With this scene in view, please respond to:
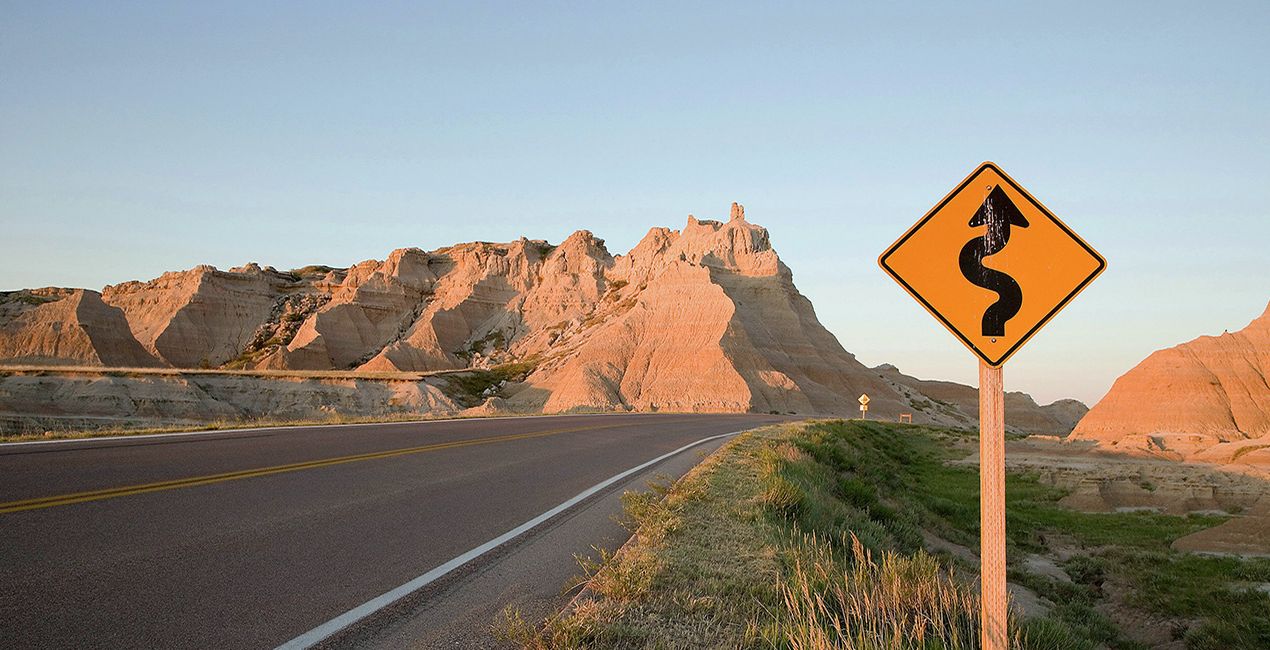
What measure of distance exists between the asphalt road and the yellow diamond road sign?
3.29m

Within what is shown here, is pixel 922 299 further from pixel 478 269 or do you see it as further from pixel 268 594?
pixel 478 269

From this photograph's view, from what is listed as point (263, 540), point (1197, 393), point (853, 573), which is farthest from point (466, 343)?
point (853, 573)

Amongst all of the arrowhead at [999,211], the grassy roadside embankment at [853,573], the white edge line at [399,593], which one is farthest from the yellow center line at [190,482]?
the arrowhead at [999,211]

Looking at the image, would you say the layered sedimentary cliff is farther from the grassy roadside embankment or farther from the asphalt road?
the asphalt road

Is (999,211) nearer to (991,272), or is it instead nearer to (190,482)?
(991,272)

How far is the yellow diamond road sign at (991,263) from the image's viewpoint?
425 cm

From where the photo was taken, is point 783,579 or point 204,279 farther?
point 204,279

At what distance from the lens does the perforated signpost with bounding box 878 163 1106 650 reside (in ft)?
13.4

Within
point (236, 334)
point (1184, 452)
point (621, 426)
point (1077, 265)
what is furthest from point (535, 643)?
point (236, 334)

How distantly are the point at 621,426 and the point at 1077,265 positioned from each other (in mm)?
23554

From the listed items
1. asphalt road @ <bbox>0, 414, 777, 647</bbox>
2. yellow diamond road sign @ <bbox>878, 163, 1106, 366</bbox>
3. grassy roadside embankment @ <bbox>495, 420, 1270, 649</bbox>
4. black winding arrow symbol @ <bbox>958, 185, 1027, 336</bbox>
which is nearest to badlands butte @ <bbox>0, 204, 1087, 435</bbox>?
asphalt road @ <bbox>0, 414, 777, 647</bbox>

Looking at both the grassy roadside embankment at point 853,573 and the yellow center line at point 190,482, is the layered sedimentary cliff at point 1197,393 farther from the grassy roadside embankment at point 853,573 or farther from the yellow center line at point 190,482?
the yellow center line at point 190,482

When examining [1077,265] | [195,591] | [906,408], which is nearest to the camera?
[1077,265]

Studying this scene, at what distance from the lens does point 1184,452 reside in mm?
35000
